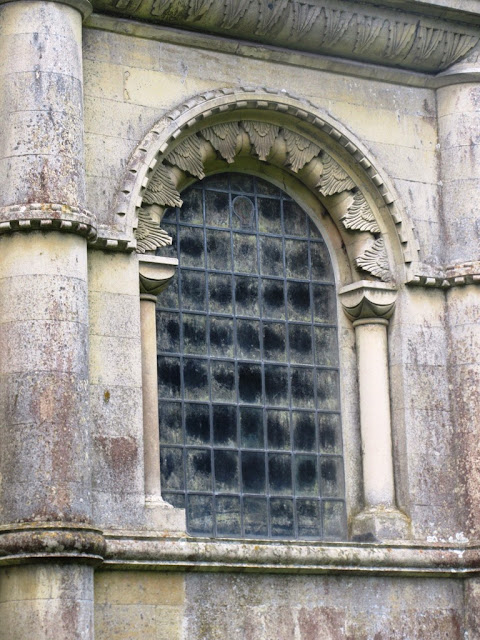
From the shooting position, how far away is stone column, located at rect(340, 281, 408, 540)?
67.0ft

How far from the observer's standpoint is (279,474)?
20.5 m

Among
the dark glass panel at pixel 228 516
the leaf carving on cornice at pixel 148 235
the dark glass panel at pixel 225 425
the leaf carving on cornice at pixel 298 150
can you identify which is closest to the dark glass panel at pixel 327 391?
the dark glass panel at pixel 225 425

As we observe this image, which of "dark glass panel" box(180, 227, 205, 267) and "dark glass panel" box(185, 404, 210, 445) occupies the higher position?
"dark glass panel" box(180, 227, 205, 267)

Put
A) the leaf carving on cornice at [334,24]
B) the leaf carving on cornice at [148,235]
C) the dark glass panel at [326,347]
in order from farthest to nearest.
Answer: the dark glass panel at [326,347]
the leaf carving on cornice at [334,24]
the leaf carving on cornice at [148,235]

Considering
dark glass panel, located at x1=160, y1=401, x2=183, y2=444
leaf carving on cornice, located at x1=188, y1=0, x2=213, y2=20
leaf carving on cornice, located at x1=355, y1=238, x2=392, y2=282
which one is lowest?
dark glass panel, located at x1=160, y1=401, x2=183, y2=444

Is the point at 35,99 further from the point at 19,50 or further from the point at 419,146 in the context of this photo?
the point at 419,146

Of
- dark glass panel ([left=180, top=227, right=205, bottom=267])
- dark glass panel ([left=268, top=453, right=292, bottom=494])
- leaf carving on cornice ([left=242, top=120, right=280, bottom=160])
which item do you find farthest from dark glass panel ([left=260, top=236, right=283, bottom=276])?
dark glass panel ([left=268, top=453, right=292, bottom=494])

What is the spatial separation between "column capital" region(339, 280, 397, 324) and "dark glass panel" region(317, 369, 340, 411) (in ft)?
2.44

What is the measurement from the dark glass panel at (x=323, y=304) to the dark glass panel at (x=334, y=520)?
2124mm

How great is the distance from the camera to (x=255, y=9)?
20.5 meters

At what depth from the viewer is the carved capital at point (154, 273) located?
64.3ft

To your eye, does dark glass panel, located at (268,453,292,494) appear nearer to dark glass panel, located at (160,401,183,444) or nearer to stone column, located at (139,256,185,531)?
dark glass panel, located at (160,401,183,444)

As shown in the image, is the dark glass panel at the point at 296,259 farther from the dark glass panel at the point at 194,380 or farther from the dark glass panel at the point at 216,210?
the dark glass panel at the point at 194,380

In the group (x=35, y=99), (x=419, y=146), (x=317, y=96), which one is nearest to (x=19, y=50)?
(x=35, y=99)
